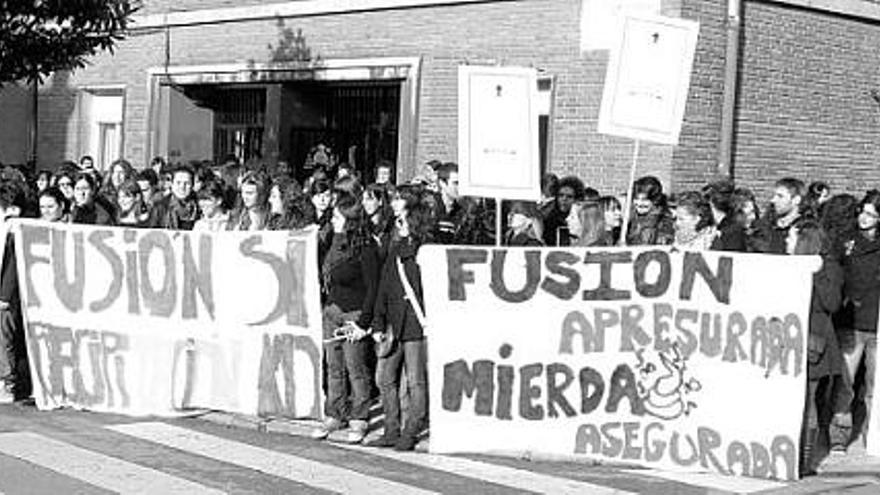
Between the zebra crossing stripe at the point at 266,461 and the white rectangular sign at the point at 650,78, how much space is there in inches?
113

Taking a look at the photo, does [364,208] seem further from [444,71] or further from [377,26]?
[377,26]

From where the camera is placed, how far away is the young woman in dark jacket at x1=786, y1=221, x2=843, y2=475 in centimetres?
820

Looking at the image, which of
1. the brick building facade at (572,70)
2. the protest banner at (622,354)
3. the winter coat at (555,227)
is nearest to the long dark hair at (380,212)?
the protest banner at (622,354)

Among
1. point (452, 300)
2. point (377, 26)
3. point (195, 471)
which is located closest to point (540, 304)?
point (452, 300)

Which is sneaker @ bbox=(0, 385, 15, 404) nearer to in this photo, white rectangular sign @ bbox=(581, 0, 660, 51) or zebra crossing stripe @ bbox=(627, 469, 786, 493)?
zebra crossing stripe @ bbox=(627, 469, 786, 493)

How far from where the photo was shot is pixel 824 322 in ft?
27.3

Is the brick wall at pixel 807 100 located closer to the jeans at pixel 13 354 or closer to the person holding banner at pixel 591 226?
the person holding banner at pixel 591 226

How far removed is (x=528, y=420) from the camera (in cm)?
842

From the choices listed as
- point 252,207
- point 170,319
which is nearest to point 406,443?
point 170,319

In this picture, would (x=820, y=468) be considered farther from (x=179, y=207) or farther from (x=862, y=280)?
(x=179, y=207)

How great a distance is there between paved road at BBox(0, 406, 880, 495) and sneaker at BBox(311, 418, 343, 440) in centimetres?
10

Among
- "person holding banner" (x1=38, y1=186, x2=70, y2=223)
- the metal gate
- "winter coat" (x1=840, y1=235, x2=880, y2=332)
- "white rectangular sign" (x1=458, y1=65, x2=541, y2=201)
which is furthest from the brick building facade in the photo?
"person holding banner" (x1=38, y1=186, x2=70, y2=223)

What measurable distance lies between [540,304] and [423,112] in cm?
876

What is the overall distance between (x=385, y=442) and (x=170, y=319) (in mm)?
1928
